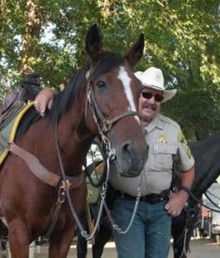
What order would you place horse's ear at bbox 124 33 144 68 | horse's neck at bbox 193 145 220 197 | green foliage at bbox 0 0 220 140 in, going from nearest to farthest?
horse's ear at bbox 124 33 144 68 < horse's neck at bbox 193 145 220 197 < green foliage at bbox 0 0 220 140

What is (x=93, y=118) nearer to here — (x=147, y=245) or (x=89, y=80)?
(x=89, y=80)

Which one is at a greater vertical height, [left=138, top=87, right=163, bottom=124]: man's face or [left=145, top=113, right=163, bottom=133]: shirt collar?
[left=138, top=87, right=163, bottom=124]: man's face

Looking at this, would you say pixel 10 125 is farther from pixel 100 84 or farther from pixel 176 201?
pixel 176 201

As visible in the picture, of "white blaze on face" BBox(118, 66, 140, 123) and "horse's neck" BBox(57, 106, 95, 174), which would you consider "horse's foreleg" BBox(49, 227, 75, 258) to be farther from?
"white blaze on face" BBox(118, 66, 140, 123)

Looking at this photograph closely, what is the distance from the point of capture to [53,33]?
42.7 ft

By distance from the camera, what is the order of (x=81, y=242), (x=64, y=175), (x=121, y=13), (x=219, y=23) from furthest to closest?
(x=219, y=23) → (x=121, y=13) → (x=81, y=242) → (x=64, y=175)

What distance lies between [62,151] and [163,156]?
752 millimetres

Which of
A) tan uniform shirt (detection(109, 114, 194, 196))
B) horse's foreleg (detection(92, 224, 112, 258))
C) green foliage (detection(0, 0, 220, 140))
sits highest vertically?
green foliage (detection(0, 0, 220, 140))

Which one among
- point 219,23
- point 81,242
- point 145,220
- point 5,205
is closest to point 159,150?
point 145,220

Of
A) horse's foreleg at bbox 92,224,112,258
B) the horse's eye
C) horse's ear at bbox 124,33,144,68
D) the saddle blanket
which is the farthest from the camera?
horse's foreleg at bbox 92,224,112,258

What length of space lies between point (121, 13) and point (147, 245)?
8.31 metres

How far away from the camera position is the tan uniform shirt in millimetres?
4672

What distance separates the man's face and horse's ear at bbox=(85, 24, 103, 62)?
0.66 meters

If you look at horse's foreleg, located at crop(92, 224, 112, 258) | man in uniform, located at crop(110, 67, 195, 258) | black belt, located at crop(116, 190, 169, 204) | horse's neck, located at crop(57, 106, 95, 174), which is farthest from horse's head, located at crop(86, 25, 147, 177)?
horse's foreleg, located at crop(92, 224, 112, 258)
